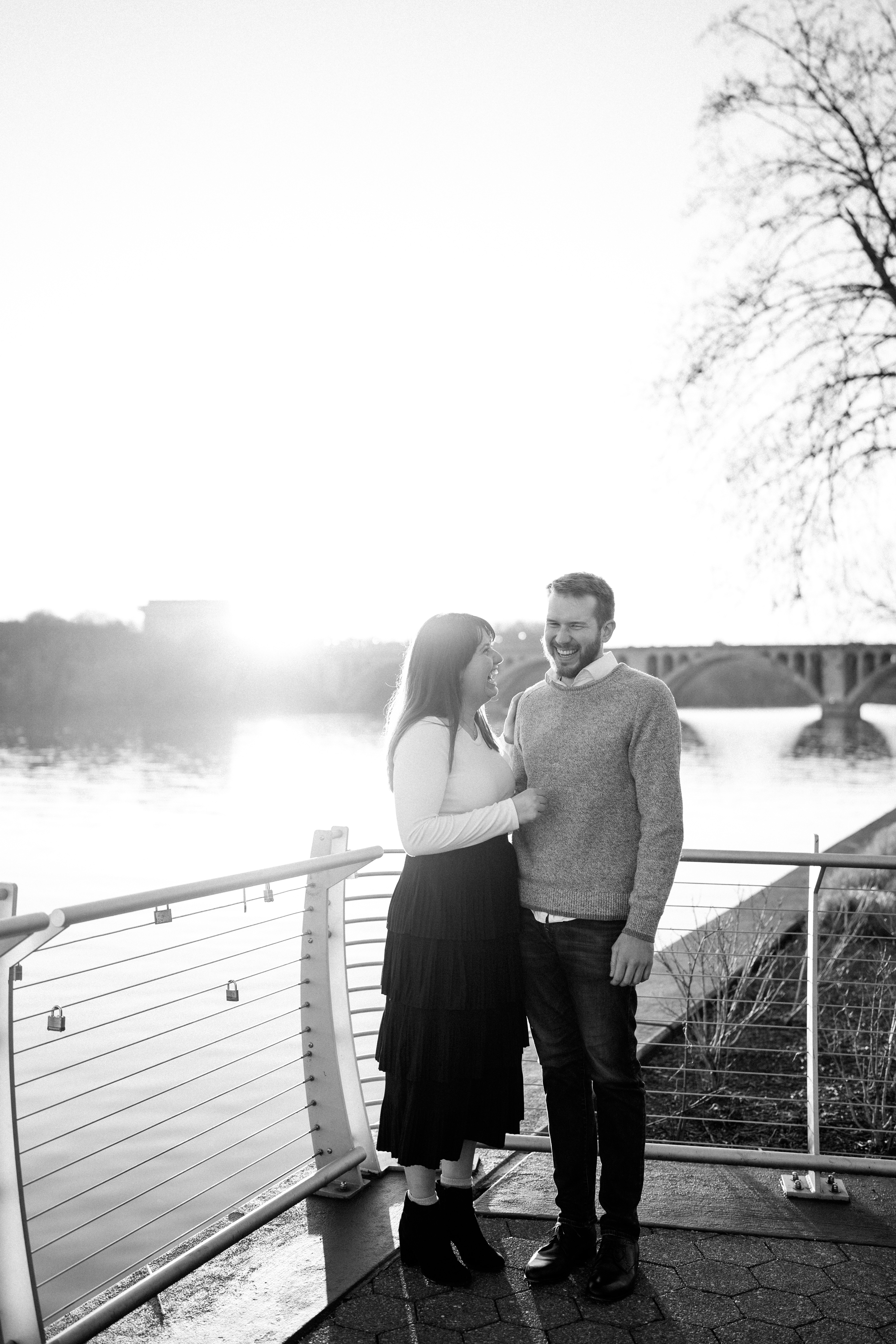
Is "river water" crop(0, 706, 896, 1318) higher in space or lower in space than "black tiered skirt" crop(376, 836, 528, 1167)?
lower

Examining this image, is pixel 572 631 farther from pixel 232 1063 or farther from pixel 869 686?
pixel 869 686

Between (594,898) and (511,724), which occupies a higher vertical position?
(511,724)

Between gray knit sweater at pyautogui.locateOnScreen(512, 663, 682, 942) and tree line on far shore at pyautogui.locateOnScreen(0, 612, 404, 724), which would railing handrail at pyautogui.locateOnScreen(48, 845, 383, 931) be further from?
tree line on far shore at pyautogui.locateOnScreen(0, 612, 404, 724)

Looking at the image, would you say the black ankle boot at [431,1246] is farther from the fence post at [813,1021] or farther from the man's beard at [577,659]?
the man's beard at [577,659]

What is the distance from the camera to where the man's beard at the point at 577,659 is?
9.23ft

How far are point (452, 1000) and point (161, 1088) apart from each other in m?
4.41

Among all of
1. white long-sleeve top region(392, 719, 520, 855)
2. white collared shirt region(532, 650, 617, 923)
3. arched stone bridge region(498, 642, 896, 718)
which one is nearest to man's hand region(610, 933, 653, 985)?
white collared shirt region(532, 650, 617, 923)

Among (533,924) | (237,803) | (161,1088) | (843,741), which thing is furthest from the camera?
(843,741)

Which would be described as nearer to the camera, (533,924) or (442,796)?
(442,796)

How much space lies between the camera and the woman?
8.98ft

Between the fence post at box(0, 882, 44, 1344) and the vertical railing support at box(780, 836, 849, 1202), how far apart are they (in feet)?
6.56

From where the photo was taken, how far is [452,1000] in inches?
108

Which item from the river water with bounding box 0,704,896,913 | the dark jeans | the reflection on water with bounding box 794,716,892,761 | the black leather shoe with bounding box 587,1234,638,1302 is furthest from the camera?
the reflection on water with bounding box 794,716,892,761

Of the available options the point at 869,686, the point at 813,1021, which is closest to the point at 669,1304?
the point at 813,1021
